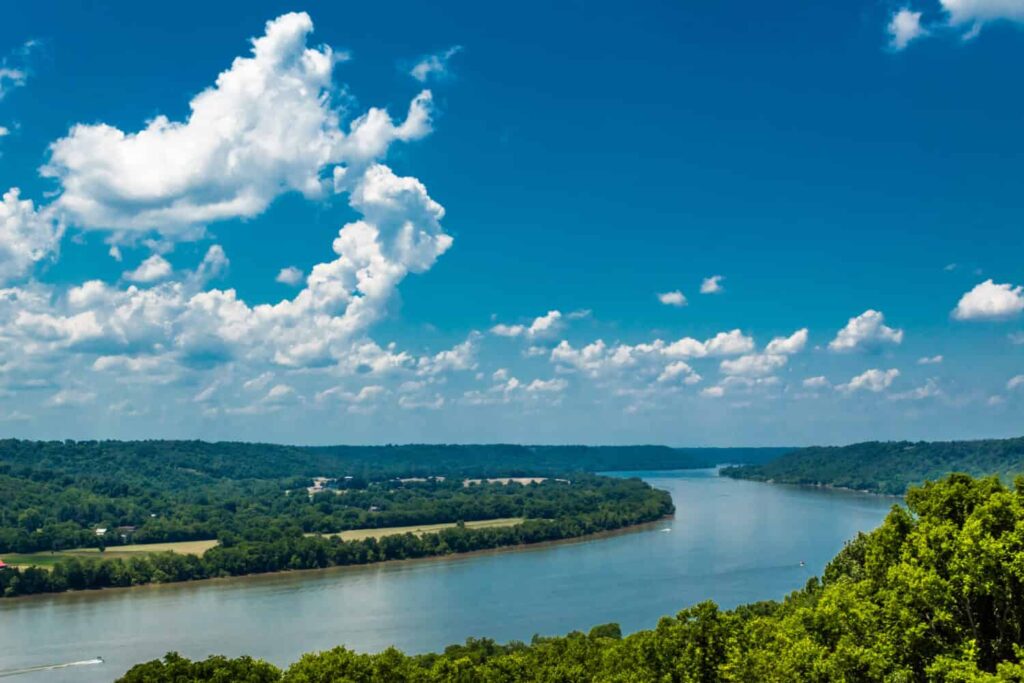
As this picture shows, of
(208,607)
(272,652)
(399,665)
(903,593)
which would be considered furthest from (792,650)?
(208,607)

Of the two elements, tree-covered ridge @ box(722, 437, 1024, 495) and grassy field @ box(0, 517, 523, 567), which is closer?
grassy field @ box(0, 517, 523, 567)

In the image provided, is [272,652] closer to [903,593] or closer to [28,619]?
[28,619]

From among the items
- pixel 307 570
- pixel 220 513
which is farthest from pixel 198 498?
pixel 307 570

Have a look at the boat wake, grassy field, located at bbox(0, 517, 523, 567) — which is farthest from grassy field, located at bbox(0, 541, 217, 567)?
the boat wake

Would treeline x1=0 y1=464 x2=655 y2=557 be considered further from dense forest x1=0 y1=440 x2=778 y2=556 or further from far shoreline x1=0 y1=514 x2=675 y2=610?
far shoreline x1=0 y1=514 x2=675 y2=610

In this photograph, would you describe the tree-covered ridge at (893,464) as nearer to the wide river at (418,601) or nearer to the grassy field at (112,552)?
the wide river at (418,601)

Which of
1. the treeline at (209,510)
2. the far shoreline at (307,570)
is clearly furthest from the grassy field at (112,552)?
the far shoreline at (307,570)
